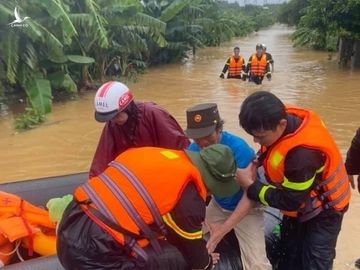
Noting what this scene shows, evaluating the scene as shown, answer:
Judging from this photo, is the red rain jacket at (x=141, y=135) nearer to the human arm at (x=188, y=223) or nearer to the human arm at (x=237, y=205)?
the human arm at (x=237, y=205)

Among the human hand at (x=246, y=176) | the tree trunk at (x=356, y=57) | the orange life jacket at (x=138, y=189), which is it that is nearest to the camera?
the orange life jacket at (x=138, y=189)

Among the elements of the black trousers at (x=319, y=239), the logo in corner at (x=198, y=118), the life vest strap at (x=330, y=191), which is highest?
the logo in corner at (x=198, y=118)

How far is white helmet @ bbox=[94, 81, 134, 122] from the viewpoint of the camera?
2.69 metres

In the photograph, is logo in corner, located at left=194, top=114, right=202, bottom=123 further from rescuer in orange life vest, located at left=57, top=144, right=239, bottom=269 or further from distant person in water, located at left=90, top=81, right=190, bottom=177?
distant person in water, located at left=90, top=81, right=190, bottom=177

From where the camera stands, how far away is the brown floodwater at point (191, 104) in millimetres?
6848

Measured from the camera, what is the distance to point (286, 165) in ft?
7.27

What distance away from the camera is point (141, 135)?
3162 millimetres

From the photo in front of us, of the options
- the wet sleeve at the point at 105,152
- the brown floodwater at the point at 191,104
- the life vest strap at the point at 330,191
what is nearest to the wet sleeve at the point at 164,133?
the wet sleeve at the point at 105,152

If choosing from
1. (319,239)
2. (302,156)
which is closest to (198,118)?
(302,156)

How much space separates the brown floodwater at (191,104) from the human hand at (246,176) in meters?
1.87

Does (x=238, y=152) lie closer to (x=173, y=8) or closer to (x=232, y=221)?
(x=232, y=221)

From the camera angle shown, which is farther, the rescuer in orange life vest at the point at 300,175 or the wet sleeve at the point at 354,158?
the wet sleeve at the point at 354,158

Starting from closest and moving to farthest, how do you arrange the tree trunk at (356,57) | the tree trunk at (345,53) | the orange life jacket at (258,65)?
the orange life jacket at (258,65) → the tree trunk at (356,57) → the tree trunk at (345,53)

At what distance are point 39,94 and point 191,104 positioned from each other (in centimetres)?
356
